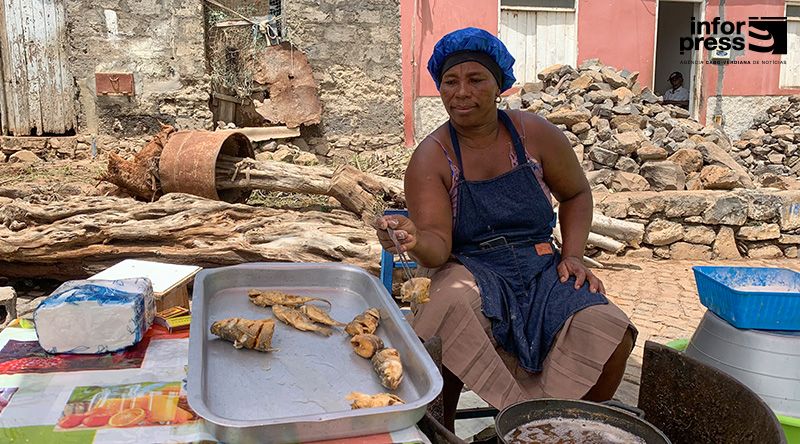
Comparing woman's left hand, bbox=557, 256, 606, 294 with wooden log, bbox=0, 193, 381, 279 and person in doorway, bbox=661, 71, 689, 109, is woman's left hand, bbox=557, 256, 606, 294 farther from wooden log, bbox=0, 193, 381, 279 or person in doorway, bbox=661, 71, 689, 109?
person in doorway, bbox=661, 71, 689, 109

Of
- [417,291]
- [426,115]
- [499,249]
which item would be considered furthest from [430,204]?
[426,115]

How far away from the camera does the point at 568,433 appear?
1.47 m

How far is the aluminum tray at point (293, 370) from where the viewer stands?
1070 millimetres

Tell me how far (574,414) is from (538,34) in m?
8.12

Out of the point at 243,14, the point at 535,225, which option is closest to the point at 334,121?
the point at 243,14

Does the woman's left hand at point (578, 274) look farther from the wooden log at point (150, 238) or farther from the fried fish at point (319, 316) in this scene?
the wooden log at point (150, 238)

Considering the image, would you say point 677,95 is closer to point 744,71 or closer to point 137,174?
point 744,71

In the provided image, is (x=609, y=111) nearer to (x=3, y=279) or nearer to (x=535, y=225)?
(x=535, y=225)

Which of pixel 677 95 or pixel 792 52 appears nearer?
pixel 792 52

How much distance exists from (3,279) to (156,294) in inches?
123

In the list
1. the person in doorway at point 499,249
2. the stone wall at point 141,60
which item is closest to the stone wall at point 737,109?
the stone wall at point 141,60

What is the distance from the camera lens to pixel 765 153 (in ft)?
28.8

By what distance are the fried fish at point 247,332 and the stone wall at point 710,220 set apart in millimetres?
4365

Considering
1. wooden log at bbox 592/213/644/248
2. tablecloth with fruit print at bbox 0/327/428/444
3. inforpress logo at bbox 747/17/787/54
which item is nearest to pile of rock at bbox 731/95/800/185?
inforpress logo at bbox 747/17/787/54
